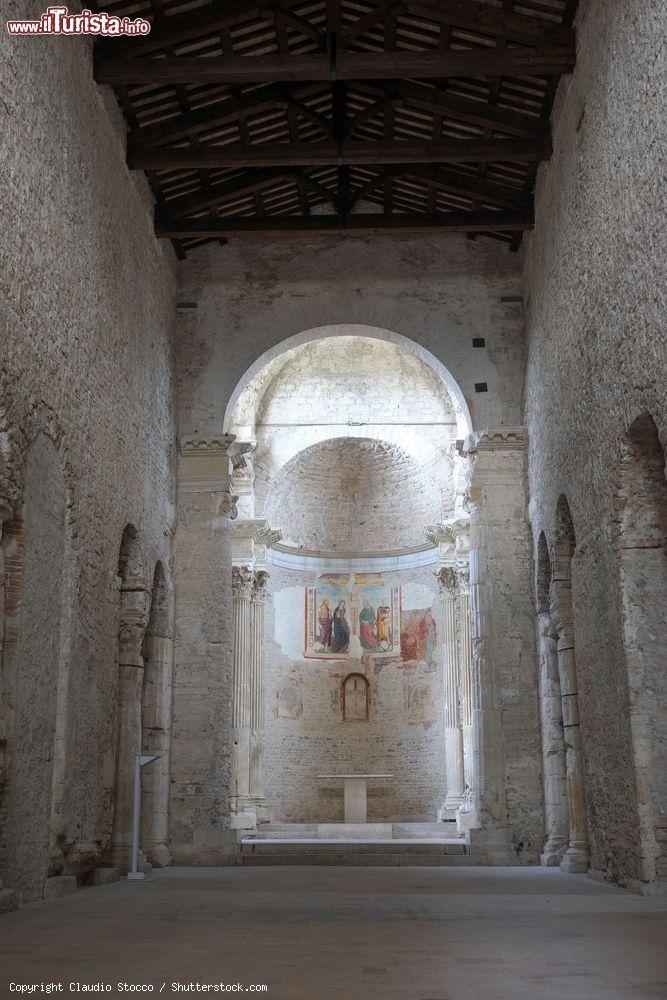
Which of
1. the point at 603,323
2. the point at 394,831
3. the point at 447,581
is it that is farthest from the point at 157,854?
the point at 447,581

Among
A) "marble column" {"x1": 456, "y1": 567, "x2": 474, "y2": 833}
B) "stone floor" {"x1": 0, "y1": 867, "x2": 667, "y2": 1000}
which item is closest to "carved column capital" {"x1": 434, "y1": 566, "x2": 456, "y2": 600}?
"marble column" {"x1": 456, "y1": 567, "x2": 474, "y2": 833}

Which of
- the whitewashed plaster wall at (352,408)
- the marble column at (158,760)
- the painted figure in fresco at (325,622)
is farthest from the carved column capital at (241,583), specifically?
the marble column at (158,760)

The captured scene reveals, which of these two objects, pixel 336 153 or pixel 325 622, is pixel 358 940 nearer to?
pixel 336 153

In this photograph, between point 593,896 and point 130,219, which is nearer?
point 593,896

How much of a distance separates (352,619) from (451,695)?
11.3 ft

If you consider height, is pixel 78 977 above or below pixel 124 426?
below

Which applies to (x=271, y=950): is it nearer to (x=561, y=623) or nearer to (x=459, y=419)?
(x=561, y=623)

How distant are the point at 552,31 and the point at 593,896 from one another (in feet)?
27.0

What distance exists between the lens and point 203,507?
47.6 feet

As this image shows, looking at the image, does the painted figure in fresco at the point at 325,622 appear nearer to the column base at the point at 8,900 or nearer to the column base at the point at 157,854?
the column base at the point at 157,854

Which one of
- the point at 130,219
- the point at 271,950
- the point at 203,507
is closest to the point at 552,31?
the point at 130,219

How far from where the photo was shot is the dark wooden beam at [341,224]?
13695 millimetres

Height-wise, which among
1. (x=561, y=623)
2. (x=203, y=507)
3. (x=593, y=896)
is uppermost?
(x=203, y=507)

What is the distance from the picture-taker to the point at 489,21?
10.7 meters
